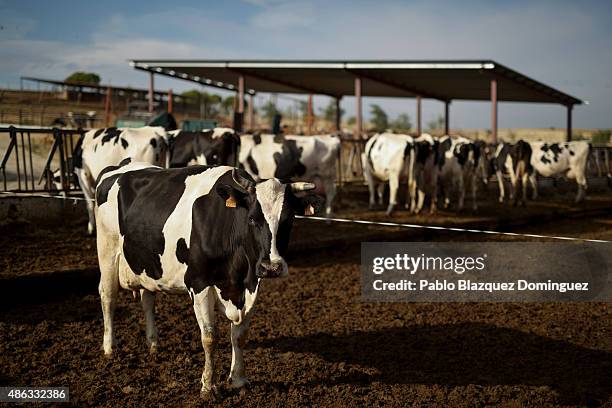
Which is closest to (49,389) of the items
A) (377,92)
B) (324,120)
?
(377,92)

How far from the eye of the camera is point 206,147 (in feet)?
38.2

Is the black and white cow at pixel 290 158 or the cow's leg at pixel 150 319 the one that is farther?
the black and white cow at pixel 290 158

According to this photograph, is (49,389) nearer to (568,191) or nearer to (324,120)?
(568,191)

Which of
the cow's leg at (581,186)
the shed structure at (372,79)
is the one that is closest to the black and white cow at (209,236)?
the shed structure at (372,79)

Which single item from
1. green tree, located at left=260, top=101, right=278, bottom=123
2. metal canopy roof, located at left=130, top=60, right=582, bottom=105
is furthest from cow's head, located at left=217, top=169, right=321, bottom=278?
green tree, located at left=260, top=101, right=278, bottom=123

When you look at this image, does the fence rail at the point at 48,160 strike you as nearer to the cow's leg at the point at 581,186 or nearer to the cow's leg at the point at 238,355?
the cow's leg at the point at 238,355

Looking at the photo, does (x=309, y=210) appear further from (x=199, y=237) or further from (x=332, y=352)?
(x=332, y=352)

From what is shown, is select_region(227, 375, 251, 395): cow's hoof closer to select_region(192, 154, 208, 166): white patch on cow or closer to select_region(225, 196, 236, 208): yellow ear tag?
select_region(225, 196, 236, 208): yellow ear tag

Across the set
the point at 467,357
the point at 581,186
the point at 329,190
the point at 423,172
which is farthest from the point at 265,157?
the point at 581,186

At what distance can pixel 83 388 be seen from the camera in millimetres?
4762

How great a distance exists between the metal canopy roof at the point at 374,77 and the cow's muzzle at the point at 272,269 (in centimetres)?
1694

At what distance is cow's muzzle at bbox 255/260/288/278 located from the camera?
4.15 meters

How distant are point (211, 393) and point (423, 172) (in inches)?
461

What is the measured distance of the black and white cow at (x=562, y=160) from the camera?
20.7m
